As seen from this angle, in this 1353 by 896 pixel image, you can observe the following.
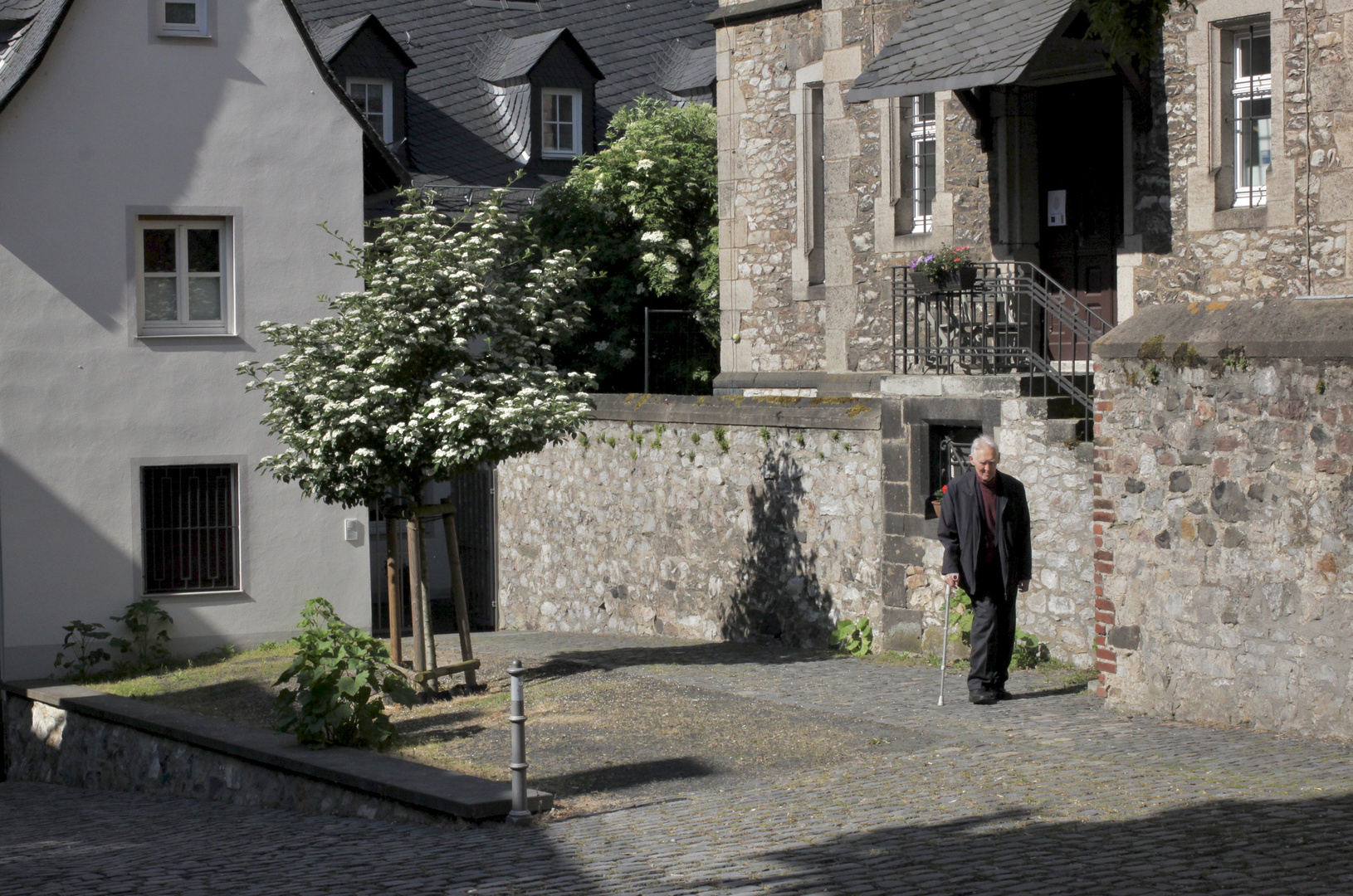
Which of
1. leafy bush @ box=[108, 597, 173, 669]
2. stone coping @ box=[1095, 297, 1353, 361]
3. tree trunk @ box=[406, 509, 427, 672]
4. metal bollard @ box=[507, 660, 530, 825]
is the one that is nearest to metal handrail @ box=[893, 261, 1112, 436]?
stone coping @ box=[1095, 297, 1353, 361]

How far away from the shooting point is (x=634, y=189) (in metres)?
23.9

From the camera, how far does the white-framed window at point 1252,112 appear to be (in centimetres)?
1305

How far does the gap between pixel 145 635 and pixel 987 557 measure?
9.24m

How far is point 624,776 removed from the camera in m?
8.33

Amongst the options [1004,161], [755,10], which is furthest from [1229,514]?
[755,10]

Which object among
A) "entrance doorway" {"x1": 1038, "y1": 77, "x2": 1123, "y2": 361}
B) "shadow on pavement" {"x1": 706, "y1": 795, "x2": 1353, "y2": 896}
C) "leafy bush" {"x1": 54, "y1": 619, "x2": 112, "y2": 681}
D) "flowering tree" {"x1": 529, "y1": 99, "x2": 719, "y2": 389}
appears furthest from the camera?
"flowering tree" {"x1": 529, "y1": 99, "x2": 719, "y2": 389}

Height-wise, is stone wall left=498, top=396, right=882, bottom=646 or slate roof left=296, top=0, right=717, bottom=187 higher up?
slate roof left=296, top=0, right=717, bottom=187

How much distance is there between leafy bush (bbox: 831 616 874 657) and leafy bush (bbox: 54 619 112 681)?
750 cm

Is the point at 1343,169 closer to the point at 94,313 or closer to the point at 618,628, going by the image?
the point at 618,628

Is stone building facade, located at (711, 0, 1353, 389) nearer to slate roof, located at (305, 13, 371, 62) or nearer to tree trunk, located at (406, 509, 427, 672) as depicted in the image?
tree trunk, located at (406, 509, 427, 672)

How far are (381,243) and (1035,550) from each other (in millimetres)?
5696

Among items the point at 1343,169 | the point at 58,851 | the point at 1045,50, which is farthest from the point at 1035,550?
the point at 58,851

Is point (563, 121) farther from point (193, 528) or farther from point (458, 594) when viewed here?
point (458, 594)

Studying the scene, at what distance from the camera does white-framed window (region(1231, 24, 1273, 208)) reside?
1305 cm
